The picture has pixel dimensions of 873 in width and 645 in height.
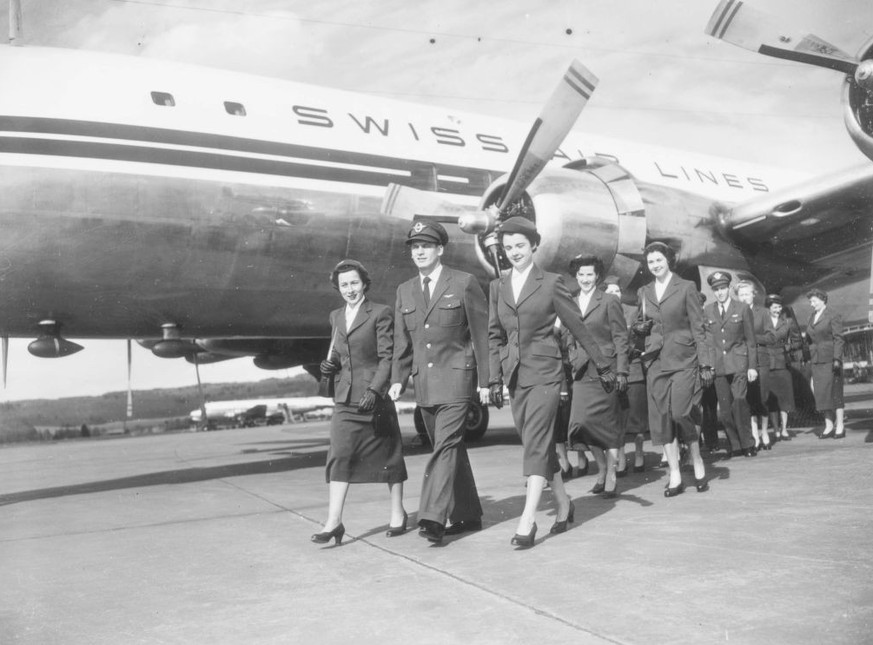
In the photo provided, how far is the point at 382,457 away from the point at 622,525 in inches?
58.8

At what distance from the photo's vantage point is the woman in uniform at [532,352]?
4.69m

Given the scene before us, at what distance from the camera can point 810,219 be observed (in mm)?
10289

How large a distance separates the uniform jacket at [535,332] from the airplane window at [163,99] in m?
5.08

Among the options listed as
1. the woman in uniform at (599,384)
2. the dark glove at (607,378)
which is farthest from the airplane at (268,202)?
the dark glove at (607,378)

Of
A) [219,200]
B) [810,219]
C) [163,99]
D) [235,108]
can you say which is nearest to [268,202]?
[219,200]

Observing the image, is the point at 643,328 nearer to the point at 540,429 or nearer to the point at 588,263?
the point at 588,263

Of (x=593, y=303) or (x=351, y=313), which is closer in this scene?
(x=351, y=313)

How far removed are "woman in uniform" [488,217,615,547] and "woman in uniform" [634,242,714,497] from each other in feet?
4.07

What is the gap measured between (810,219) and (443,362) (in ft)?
23.5

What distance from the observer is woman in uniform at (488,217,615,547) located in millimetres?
4688

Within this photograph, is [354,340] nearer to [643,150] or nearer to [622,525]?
[622,525]

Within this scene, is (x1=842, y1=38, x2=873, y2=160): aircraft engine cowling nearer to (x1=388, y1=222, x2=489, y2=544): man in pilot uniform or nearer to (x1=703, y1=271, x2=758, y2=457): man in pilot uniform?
(x1=703, y1=271, x2=758, y2=457): man in pilot uniform

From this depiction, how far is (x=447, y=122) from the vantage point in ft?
35.1

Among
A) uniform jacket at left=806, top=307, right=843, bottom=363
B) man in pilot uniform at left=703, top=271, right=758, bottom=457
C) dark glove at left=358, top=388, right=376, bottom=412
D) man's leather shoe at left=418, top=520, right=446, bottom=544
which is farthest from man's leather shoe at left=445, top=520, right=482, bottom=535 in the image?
uniform jacket at left=806, top=307, right=843, bottom=363
